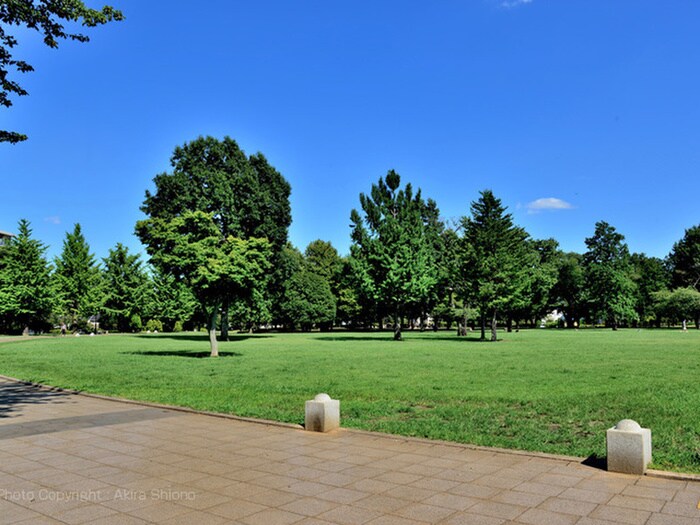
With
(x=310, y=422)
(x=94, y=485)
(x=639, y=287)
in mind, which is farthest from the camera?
(x=639, y=287)

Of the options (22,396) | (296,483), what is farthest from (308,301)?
(296,483)

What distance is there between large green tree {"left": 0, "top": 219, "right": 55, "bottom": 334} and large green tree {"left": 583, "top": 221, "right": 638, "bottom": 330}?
69.4 metres

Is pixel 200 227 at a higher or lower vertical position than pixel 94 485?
higher

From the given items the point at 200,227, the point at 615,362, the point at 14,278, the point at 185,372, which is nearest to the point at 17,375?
the point at 185,372

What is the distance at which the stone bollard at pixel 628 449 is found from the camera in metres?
6.00

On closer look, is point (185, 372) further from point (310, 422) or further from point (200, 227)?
point (310, 422)

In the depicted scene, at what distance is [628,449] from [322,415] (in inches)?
174

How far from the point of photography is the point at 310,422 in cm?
870

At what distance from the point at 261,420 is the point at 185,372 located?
31.6 feet

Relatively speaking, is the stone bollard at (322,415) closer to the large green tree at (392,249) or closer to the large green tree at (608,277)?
the large green tree at (392,249)

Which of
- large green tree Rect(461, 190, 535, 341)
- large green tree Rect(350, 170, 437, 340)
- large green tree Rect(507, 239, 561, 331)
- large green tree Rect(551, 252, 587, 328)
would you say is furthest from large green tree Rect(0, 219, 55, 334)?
large green tree Rect(551, 252, 587, 328)

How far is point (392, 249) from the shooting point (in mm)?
42562

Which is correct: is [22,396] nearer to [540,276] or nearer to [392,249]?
[392,249]

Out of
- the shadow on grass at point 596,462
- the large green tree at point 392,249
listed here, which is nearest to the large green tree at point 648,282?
the large green tree at point 392,249
